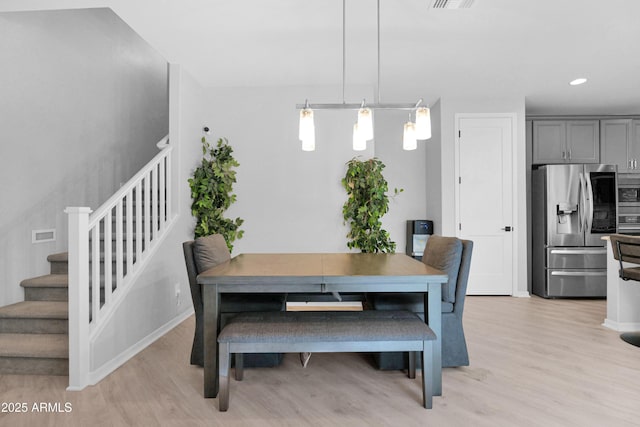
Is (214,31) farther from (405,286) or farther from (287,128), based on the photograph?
(405,286)

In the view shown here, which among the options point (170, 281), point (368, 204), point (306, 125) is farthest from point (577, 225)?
point (170, 281)

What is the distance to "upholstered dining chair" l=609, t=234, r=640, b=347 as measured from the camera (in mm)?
3120

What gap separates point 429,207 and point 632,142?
2915 millimetres

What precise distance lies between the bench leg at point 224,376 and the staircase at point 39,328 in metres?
1.22

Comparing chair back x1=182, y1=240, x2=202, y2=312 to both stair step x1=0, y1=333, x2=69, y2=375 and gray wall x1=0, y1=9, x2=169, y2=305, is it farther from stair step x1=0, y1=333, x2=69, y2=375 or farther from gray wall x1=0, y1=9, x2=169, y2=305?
gray wall x1=0, y1=9, x2=169, y2=305

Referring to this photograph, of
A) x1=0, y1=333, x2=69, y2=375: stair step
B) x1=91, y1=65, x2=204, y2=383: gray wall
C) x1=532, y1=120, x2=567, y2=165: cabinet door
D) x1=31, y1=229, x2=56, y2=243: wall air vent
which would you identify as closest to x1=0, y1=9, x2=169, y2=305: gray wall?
x1=31, y1=229, x2=56, y2=243: wall air vent

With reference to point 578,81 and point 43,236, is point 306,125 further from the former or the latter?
point 578,81

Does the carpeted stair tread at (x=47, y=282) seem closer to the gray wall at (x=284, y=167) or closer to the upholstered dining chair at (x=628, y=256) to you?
the gray wall at (x=284, y=167)

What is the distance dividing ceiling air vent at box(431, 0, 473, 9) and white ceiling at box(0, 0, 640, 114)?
0.28 ft

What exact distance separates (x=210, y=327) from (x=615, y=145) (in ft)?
19.3

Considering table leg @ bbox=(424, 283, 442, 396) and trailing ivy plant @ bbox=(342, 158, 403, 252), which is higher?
trailing ivy plant @ bbox=(342, 158, 403, 252)

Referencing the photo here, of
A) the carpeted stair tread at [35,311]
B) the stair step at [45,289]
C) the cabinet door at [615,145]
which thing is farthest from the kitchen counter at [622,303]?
the stair step at [45,289]

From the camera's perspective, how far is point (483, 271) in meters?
4.84

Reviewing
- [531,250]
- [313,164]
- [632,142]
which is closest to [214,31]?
[313,164]
